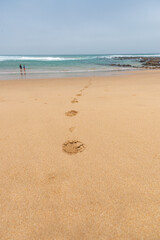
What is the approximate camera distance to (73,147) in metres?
1.98

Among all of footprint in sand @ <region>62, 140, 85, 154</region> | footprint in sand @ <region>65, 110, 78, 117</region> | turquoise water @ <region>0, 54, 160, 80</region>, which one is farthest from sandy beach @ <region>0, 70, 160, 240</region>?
turquoise water @ <region>0, 54, 160, 80</region>

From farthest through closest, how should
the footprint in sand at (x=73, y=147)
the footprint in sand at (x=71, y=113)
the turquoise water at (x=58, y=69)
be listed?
1. the turquoise water at (x=58, y=69)
2. the footprint in sand at (x=71, y=113)
3. the footprint in sand at (x=73, y=147)

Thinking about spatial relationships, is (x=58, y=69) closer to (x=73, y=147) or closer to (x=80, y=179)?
(x=73, y=147)

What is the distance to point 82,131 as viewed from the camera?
2324 millimetres

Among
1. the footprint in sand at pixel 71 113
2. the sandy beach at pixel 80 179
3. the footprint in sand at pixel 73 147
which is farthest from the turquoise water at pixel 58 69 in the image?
the footprint in sand at pixel 73 147

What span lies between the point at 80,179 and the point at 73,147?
1.83 ft

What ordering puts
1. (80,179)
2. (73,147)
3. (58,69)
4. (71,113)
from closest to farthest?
(80,179) → (73,147) → (71,113) → (58,69)

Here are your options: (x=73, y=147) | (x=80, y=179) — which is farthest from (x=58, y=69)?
(x=80, y=179)

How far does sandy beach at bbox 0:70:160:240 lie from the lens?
3.62 ft

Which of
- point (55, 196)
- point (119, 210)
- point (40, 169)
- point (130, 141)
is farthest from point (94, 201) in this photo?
point (130, 141)

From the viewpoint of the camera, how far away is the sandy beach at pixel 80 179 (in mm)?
1104

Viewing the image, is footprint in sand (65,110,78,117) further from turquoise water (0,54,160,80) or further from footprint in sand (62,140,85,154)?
turquoise water (0,54,160,80)

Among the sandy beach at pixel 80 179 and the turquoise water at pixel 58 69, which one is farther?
the turquoise water at pixel 58 69

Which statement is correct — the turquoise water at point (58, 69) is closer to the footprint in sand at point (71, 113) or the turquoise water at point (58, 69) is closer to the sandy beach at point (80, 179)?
the footprint in sand at point (71, 113)
